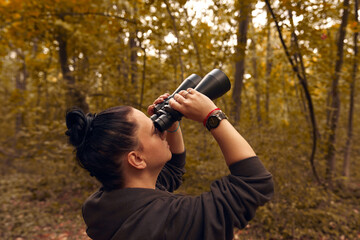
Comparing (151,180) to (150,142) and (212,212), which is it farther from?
(212,212)

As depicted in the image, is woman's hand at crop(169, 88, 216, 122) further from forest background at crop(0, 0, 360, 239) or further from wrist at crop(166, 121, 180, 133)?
forest background at crop(0, 0, 360, 239)

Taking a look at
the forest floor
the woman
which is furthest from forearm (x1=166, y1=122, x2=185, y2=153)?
the forest floor

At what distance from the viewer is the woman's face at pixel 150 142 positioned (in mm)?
1126

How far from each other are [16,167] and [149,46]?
722 cm

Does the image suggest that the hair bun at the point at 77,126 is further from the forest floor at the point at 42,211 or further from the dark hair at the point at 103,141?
the forest floor at the point at 42,211

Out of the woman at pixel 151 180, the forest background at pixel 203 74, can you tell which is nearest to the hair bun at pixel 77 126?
the woman at pixel 151 180

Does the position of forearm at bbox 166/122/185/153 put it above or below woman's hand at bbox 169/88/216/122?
below

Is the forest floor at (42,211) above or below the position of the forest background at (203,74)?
below

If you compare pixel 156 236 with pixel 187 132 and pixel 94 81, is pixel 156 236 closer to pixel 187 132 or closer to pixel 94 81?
pixel 187 132

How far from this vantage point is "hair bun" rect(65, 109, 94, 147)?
3.44 ft

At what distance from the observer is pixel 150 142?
45.2 inches

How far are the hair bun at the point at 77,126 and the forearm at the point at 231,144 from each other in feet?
1.89

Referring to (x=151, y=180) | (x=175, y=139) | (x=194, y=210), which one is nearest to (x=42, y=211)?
(x=175, y=139)

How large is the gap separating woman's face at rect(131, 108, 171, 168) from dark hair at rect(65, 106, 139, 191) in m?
0.03
